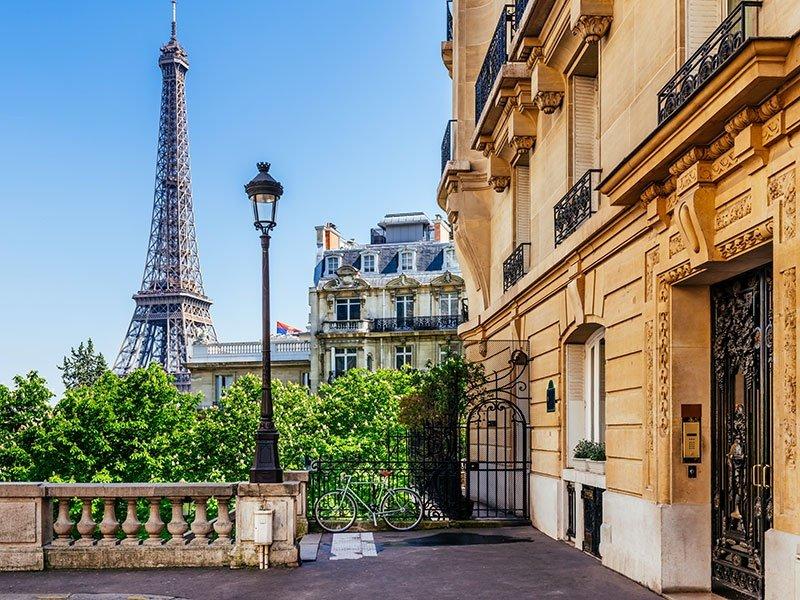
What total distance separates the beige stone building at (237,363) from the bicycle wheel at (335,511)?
56262 mm

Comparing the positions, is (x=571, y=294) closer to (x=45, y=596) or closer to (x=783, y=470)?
(x=783, y=470)

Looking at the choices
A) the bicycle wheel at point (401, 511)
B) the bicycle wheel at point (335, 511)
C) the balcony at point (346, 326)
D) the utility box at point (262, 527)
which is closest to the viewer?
the utility box at point (262, 527)

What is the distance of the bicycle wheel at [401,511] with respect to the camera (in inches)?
656

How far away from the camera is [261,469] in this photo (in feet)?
40.8

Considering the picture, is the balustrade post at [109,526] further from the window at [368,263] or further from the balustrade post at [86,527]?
the window at [368,263]

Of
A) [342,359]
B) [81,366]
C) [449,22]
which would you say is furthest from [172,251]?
[449,22]

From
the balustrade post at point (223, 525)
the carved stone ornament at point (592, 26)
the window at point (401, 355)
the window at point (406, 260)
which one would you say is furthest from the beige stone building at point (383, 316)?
the balustrade post at point (223, 525)

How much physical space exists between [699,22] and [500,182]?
1083 centimetres

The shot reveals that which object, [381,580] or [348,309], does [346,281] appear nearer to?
[348,309]

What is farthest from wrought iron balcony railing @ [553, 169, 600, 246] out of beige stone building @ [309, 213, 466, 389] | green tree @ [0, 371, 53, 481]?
beige stone building @ [309, 213, 466, 389]

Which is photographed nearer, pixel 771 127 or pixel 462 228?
pixel 771 127

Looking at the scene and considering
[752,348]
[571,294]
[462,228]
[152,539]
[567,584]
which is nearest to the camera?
[752,348]

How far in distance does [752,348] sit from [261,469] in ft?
20.8

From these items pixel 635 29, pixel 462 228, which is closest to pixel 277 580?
pixel 635 29
